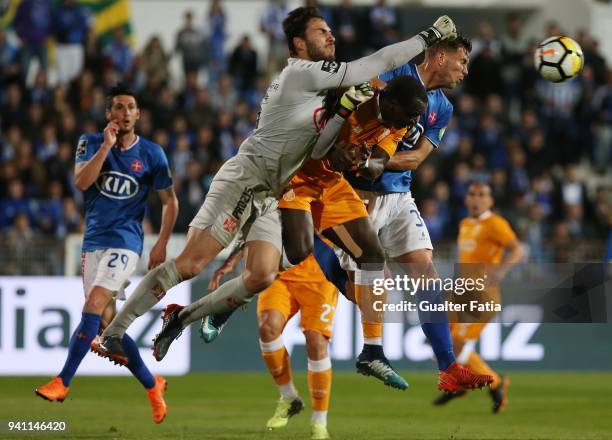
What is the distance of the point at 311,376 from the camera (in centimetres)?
1015

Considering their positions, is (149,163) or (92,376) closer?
(149,163)

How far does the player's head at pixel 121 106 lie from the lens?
10469 millimetres

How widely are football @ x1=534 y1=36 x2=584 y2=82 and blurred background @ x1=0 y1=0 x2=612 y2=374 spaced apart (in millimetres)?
6165

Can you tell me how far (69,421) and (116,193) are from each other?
2019 mm

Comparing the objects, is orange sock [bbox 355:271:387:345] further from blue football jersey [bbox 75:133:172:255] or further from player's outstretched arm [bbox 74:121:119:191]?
player's outstretched arm [bbox 74:121:119:191]

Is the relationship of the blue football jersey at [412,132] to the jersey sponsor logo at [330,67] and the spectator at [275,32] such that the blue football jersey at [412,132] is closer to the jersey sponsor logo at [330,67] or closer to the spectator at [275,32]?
the jersey sponsor logo at [330,67]

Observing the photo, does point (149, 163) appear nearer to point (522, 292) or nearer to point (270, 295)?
point (270, 295)

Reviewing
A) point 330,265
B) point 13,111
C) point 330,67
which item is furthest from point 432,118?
point 13,111

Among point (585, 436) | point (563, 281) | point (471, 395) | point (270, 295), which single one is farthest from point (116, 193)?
point (563, 281)

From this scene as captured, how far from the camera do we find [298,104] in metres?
8.73

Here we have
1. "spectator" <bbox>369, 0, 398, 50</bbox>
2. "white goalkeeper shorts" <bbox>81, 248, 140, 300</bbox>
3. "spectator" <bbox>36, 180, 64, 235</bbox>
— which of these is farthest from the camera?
"spectator" <bbox>369, 0, 398, 50</bbox>

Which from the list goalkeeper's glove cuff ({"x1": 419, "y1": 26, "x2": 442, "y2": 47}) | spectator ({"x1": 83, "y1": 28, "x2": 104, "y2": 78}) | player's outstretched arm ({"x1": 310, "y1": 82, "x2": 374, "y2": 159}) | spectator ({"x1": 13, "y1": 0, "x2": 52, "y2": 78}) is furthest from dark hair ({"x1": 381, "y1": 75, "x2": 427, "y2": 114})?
spectator ({"x1": 13, "y1": 0, "x2": 52, "y2": 78})

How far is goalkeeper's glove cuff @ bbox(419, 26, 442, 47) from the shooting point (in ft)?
28.8

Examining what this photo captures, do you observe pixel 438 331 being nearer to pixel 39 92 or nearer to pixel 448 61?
pixel 448 61
